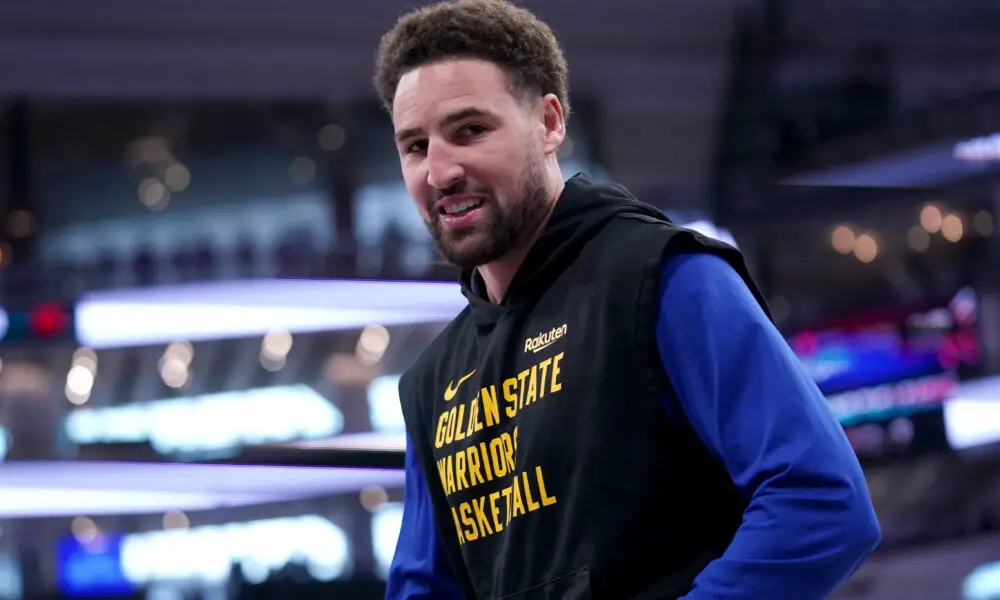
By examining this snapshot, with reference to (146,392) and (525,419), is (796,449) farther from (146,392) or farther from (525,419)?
(146,392)

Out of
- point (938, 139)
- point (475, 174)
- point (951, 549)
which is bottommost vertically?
point (951, 549)

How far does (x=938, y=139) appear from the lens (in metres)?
6.22

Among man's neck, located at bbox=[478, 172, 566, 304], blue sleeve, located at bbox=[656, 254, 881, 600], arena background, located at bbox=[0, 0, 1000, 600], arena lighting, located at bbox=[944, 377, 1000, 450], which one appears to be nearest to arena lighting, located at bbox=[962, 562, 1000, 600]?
arena background, located at bbox=[0, 0, 1000, 600]

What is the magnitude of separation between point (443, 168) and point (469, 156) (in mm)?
23

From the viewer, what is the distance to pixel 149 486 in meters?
4.95

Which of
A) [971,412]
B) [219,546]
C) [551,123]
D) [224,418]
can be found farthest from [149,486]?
[551,123]

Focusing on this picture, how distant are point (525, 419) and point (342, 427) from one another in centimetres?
444

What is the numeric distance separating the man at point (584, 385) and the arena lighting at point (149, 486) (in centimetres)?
355

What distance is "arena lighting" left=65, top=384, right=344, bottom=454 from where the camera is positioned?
549cm

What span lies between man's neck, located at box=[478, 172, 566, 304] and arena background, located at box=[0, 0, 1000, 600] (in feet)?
10.5

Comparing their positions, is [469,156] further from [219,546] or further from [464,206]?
[219,546]

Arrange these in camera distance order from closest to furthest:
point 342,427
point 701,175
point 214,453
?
point 214,453, point 342,427, point 701,175

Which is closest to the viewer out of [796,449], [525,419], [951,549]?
[796,449]

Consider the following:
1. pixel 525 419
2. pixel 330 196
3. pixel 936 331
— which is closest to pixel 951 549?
pixel 936 331
